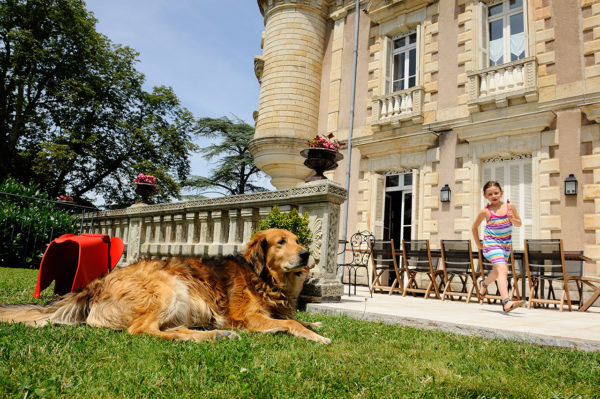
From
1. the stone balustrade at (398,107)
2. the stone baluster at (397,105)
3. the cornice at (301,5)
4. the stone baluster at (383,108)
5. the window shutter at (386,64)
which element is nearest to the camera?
the stone balustrade at (398,107)

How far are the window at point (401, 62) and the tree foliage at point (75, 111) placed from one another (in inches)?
564

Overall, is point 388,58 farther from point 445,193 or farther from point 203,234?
point 203,234

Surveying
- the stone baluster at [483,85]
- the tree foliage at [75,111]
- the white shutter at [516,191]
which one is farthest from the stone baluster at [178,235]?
the tree foliage at [75,111]

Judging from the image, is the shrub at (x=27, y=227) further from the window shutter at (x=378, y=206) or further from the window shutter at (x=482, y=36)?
the window shutter at (x=482, y=36)

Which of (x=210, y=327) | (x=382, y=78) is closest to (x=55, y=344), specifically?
(x=210, y=327)

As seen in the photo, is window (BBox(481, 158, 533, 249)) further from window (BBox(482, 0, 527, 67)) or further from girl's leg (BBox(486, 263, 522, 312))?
girl's leg (BBox(486, 263, 522, 312))

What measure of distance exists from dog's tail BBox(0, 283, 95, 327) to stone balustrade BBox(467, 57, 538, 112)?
953 centimetres

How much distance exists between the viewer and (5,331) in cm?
246

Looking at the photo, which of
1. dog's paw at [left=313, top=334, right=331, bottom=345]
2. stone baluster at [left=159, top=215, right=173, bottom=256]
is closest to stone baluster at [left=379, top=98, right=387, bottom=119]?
stone baluster at [left=159, top=215, right=173, bottom=256]

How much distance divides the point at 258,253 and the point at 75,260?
8.68ft

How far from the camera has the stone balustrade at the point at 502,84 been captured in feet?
30.1

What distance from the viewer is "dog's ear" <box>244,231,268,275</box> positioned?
11.2ft

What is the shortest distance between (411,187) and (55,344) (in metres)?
10.1

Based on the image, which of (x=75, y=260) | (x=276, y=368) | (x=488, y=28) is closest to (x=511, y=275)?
(x=488, y=28)
